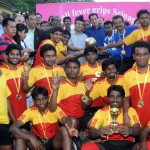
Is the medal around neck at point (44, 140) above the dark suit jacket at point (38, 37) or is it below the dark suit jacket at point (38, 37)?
below

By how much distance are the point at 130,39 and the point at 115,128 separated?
8.65ft

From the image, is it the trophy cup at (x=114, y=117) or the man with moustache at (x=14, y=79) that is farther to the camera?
the man with moustache at (x=14, y=79)

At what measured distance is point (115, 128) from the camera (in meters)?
4.70

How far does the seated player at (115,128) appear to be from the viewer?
4.73 m

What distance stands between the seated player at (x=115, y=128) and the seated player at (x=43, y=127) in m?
0.37

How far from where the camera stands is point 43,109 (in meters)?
5.32

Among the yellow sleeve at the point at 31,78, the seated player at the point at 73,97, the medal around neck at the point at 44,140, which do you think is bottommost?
the medal around neck at the point at 44,140

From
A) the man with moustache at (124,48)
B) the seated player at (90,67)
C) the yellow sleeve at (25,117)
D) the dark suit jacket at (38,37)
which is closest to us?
the yellow sleeve at (25,117)

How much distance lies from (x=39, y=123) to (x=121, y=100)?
4.30 feet

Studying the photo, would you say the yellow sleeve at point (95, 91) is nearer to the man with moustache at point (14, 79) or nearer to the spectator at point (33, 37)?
the man with moustache at point (14, 79)

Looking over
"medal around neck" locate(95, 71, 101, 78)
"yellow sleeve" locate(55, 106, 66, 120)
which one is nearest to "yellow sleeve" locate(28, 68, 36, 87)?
"yellow sleeve" locate(55, 106, 66, 120)

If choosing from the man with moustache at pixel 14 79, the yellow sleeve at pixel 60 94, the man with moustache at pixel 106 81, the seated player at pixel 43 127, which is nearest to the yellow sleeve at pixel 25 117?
the seated player at pixel 43 127

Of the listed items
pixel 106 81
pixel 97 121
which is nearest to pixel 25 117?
pixel 97 121

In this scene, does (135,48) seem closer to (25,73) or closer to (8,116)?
(25,73)
